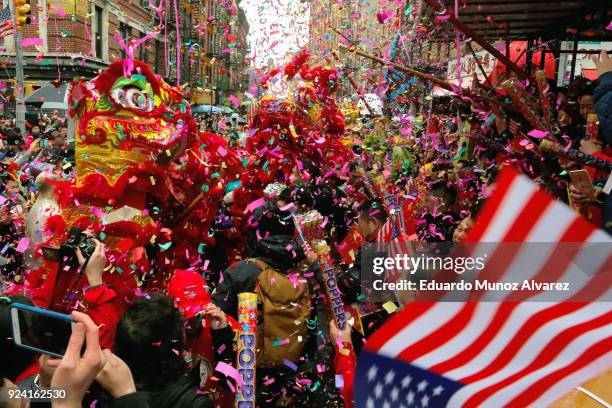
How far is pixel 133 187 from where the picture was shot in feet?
11.1

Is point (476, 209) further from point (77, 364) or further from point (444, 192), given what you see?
point (77, 364)

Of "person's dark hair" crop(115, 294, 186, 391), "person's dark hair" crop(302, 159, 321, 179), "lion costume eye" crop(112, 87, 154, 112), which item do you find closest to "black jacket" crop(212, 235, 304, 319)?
"person's dark hair" crop(115, 294, 186, 391)

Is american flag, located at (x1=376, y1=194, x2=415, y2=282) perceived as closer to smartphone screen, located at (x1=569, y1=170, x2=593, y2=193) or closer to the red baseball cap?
smartphone screen, located at (x1=569, y1=170, x2=593, y2=193)

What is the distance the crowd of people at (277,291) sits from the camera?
1845mm

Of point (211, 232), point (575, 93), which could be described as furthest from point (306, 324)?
point (575, 93)

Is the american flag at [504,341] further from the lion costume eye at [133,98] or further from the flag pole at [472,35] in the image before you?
the lion costume eye at [133,98]

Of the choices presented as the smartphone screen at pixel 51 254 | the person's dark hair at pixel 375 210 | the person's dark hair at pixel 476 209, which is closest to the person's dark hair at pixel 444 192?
the person's dark hair at pixel 375 210

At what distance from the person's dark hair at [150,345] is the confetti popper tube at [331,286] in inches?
41.6

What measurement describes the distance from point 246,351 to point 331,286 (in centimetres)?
71

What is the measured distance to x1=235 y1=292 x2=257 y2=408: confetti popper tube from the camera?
2512 millimetres

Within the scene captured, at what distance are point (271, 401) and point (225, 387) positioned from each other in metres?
0.60

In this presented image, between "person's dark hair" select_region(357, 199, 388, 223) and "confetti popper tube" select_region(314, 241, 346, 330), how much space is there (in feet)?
2.96

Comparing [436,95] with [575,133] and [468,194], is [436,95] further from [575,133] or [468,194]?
[575,133]

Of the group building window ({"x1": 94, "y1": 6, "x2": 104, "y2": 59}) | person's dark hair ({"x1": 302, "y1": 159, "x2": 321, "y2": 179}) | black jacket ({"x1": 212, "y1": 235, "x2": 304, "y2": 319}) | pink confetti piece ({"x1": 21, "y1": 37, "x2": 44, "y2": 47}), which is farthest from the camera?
building window ({"x1": 94, "y1": 6, "x2": 104, "y2": 59})
